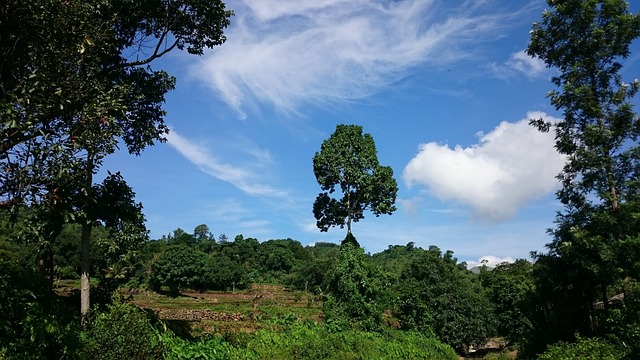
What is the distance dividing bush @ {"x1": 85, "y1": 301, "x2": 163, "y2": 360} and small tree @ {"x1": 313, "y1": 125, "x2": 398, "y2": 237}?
2033 centimetres

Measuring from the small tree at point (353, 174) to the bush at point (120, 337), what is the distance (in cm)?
2033

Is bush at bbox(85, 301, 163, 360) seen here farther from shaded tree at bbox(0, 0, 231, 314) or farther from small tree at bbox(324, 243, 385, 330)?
small tree at bbox(324, 243, 385, 330)

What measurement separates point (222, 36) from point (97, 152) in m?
9.02

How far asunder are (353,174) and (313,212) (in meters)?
4.65

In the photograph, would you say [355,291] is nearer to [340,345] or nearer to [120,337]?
[340,345]

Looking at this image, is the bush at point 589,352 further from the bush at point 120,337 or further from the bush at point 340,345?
the bush at point 120,337

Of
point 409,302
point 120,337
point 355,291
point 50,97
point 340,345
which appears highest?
point 50,97

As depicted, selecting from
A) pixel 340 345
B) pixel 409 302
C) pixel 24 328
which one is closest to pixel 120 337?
pixel 24 328

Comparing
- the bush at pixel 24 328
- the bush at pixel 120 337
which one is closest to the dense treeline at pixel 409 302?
the bush at pixel 24 328

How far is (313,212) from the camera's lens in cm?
3319

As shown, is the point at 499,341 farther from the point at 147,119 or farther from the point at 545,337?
the point at 147,119

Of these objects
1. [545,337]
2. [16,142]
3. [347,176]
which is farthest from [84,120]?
[347,176]

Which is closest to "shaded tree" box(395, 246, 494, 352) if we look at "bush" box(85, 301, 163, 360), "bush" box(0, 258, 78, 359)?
"bush" box(85, 301, 163, 360)

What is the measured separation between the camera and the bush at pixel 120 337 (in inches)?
401
